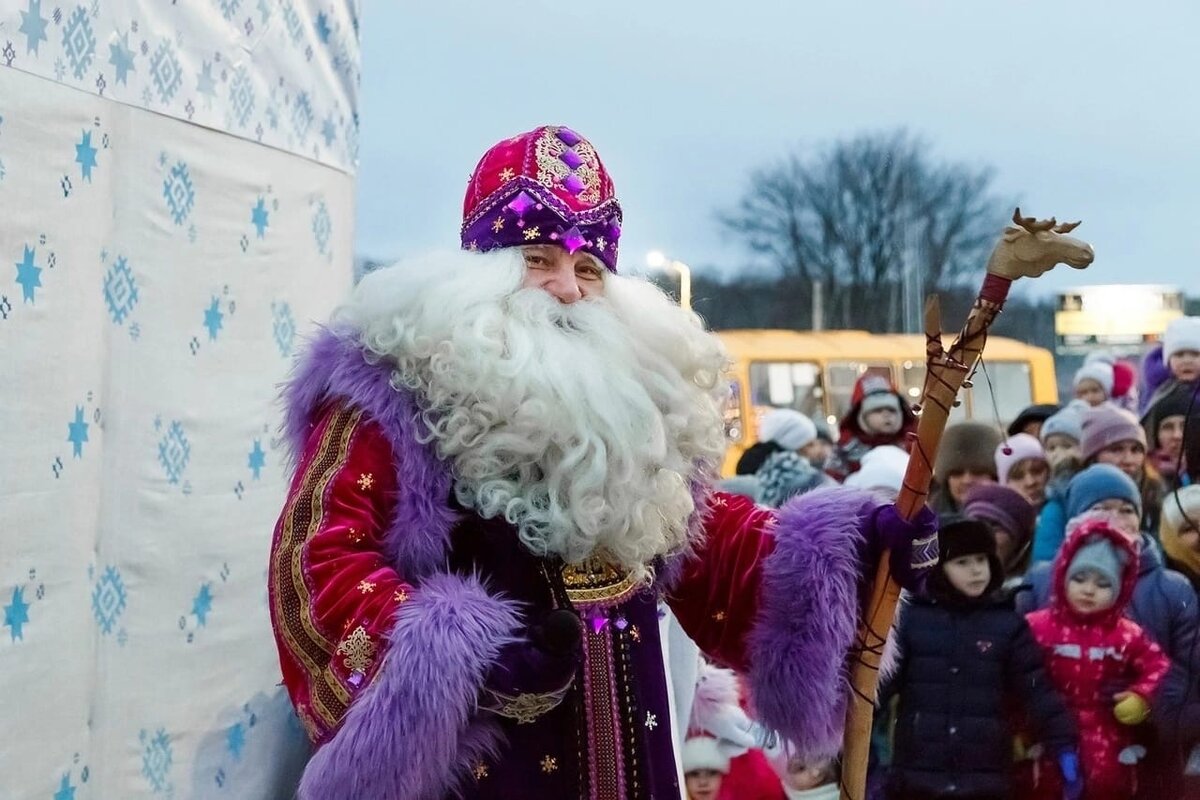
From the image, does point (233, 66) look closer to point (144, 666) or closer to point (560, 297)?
point (560, 297)

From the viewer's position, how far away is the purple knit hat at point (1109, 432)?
4395mm

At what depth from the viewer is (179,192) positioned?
7.82ft

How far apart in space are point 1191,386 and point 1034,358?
922 cm

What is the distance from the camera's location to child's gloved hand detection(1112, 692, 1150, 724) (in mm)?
3332

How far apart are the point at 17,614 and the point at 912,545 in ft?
4.54

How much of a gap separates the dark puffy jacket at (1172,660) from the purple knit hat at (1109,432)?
0.76 meters

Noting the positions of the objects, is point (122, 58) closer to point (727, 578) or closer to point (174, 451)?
point (174, 451)

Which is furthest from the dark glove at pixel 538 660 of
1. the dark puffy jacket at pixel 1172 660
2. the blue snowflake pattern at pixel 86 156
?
the dark puffy jacket at pixel 1172 660

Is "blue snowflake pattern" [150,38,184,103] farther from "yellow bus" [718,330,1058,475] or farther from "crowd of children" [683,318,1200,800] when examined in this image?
"yellow bus" [718,330,1058,475]

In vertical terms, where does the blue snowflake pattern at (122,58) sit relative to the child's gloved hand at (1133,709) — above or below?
above

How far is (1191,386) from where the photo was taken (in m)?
4.23

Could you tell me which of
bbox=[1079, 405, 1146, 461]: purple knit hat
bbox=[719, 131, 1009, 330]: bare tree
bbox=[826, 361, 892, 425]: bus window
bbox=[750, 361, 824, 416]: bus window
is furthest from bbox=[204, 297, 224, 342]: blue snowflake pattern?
bbox=[719, 131, 1009, 330]: bare tree

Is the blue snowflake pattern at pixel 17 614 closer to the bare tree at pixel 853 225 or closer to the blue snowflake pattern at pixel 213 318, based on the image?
the blue snowflake pattern at pixel 213 318

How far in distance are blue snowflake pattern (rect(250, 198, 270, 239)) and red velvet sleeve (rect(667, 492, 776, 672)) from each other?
1.05 m
